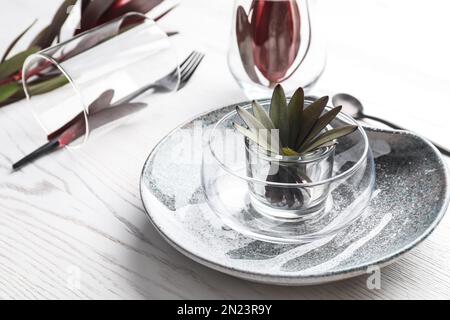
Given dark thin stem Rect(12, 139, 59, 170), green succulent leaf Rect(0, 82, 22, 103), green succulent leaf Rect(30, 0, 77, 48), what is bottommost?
dark thin stem Rect(12, 139, 59, 170)

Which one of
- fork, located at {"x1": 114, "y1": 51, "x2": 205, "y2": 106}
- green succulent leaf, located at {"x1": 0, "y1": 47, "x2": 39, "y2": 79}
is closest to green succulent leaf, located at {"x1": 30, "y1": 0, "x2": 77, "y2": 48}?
green succulent leaf, located at {"x1": 0, "y1": 47, "x2": 39, "y2": 79}

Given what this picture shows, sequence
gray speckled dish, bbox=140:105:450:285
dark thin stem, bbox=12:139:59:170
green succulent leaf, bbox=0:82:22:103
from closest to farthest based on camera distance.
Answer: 1. gray speckled dish, bbox=140:105:450:285
2. dark thin stem, bbox=12:139:59:170
3. green succulent leaf, bbox=0:82:22:103

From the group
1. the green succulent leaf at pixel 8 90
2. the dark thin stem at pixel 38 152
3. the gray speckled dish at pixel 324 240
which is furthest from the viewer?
the green succulent leaf at pixel 8 90

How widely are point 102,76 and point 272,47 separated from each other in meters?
0.22

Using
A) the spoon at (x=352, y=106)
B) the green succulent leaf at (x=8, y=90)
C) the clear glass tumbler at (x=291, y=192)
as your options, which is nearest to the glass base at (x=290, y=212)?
the clear glass tumbler at (x=291, y=192)

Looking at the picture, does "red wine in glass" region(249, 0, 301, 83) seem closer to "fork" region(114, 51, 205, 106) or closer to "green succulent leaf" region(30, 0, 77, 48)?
"fork" region(114, 51, 205, 106)

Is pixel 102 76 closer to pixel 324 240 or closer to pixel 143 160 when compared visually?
pixel 143 160

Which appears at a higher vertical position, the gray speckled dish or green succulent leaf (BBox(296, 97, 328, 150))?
green succulent leaf (BBox(296, 97, 328, 150))

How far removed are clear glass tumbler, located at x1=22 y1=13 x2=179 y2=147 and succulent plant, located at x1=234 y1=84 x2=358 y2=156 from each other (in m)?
Result: 0.24

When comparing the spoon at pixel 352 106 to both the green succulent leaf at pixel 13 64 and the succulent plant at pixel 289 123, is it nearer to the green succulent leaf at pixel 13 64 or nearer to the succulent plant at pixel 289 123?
the succulent plant at pixel 289 123

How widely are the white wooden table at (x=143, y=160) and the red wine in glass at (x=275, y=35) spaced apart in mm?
95

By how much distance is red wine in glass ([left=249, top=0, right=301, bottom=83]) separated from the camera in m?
0.80

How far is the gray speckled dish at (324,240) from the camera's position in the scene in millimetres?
560
